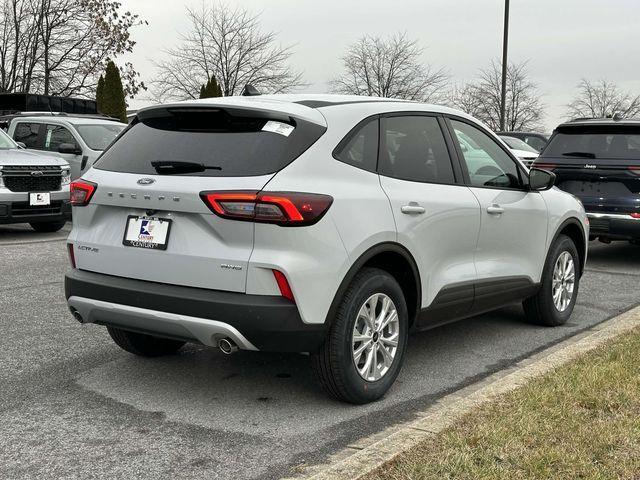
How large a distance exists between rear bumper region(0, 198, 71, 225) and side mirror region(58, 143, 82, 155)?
6.54ft

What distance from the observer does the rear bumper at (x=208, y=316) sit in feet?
13.1

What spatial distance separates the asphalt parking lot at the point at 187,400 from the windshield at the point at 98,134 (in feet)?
26.2

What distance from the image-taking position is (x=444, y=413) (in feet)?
13.3

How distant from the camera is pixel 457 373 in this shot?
528cm

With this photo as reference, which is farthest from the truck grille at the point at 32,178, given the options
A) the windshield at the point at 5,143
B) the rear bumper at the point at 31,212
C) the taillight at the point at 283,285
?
the taillight at the point at 283,285

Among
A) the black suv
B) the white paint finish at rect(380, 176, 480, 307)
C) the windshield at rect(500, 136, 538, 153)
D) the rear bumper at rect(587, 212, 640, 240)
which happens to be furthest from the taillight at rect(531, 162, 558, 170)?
the windshield at rect(500, 136, 538, 153)

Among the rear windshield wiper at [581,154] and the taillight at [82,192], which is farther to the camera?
the rear windshield wiper at [581,154]

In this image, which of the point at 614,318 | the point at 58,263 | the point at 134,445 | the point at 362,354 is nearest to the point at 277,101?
the point at 362,354

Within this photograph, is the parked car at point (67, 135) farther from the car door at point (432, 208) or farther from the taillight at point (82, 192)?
the car door at point (432, 208)

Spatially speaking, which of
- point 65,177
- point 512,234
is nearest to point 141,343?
point 512,234

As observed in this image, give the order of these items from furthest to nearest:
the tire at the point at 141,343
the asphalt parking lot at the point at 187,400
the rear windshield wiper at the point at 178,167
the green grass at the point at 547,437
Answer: the tire at the point at 141,343 → the rear windshield wiper at the point at 178,167 → the asphalt parking lot at the point at 187,400 → the green grass at the point at 547,437

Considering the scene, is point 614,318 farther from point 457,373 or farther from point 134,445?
point 134,445

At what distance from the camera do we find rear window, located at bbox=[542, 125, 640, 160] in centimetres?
939

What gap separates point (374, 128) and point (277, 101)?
58 cm
